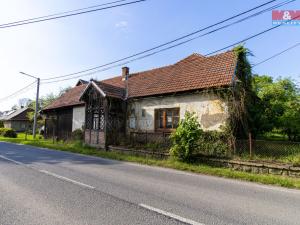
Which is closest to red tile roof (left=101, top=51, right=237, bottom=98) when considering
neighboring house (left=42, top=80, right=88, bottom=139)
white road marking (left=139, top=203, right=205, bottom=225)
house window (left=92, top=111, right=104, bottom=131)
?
house window (left=92, top=111, right=104, bottom=131)

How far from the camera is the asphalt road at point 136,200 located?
4.36 m

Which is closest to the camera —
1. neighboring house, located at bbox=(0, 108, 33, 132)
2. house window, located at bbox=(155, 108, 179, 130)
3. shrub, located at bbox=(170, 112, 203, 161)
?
shrub, located at bbox=(170, 112, 203, 161)

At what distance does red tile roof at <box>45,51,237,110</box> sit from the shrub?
338 centimetres

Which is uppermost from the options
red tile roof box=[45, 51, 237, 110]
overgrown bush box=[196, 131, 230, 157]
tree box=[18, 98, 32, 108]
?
tree box=[18, 98, 32, 108]

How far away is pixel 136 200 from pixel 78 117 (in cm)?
1948

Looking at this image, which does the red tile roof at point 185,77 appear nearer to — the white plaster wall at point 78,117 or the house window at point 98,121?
the house window at point 98,121

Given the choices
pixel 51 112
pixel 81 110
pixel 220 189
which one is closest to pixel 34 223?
pixel 220 189

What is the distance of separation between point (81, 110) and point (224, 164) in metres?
16.4

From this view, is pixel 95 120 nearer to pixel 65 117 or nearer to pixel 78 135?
pixel 78 135

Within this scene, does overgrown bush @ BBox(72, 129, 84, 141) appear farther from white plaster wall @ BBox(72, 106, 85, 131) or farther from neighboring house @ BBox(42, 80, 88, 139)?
white plaster wall @ BBox(72, 106, 85, 131)

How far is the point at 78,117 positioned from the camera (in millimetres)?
23578

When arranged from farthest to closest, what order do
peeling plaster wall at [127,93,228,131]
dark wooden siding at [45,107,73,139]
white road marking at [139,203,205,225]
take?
dark wooden siding at [45,107,73,139] → peeling plaster wall at [127,93,228,131] → white road marking at [139,203,205,225]

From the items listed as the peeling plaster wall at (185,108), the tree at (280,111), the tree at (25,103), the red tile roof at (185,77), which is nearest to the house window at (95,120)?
the red tile roof at (185,77)

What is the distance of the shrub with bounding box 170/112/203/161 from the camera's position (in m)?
11.1
